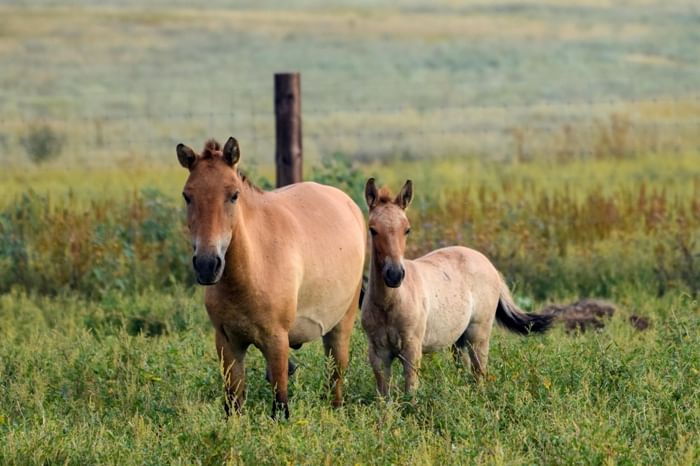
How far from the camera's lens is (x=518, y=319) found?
8727mm

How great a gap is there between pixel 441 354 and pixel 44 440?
307 cm

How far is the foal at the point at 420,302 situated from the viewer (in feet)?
24.7

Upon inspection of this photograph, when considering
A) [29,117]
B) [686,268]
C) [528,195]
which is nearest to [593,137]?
[528,195]

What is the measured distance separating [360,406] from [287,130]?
472cm

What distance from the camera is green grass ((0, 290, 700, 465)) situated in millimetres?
6422

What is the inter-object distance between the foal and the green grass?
0.56 feet

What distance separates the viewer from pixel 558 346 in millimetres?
8297

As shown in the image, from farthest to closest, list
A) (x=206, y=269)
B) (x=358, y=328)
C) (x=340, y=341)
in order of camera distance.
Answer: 1. (x=358, y=328)
2. (x=340, y=341)
3. (x=206, y=269)

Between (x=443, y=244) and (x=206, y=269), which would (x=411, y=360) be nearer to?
(x=206, y=269)

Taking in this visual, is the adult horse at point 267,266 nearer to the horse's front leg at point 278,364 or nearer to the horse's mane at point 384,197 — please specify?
the horse's front leg at point 278,364

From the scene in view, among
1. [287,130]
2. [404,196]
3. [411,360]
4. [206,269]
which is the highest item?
[404,196]

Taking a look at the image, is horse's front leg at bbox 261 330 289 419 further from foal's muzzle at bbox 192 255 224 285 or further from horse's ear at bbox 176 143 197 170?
horse's ear at bbox 176 143 197 170


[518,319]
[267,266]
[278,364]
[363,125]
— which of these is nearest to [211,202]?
[267,266]

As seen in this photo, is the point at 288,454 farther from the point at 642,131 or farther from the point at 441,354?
the point at 642,131
